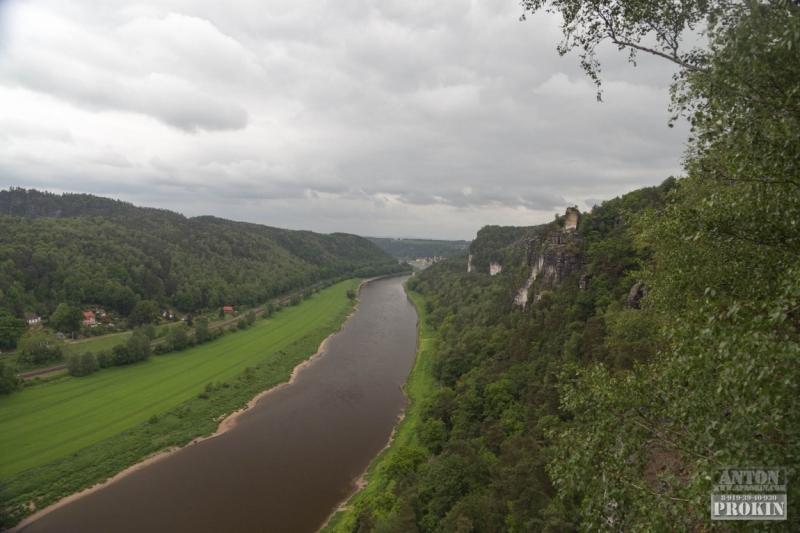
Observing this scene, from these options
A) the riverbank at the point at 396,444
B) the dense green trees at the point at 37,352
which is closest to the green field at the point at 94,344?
the dense green trees at the point at 37,352

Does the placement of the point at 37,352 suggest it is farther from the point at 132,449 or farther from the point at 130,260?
the point at 130,260

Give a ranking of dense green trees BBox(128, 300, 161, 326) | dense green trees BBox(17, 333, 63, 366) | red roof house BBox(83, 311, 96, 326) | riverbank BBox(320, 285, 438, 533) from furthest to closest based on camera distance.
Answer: dense green trees BBox(128, 300, 161, 326) < red roof house BBox(83, 311, 96, 326) < dense green trees BBox(17, 333, 63, 366) < riverbank BBox(320, 285, 438, 533)

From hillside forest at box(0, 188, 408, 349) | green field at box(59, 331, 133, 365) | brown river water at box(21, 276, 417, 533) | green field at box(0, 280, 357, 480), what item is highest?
hillside forest at box(0, 188, 408, 349)

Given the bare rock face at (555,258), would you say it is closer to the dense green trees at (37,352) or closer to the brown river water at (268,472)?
the brown river water at (268,472)

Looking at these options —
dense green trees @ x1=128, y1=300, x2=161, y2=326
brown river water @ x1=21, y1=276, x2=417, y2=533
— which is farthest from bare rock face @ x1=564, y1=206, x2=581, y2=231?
dense green trees @ x1=128, y1=300, x2=161, y2=326

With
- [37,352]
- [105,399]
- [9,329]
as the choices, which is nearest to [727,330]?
[105,399]

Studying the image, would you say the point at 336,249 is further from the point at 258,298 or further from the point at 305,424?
the point at 305,424

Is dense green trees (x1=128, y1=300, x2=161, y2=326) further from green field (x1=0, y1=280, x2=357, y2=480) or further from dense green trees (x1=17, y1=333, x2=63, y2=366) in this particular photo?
dense green trees (x1=17, y1=333, x2=63, y2=366)
